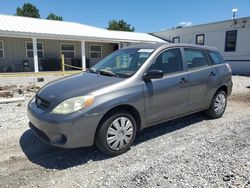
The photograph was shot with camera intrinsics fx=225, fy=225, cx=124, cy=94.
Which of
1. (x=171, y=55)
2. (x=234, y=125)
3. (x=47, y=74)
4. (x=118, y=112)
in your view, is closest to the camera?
(x=118, y=112)

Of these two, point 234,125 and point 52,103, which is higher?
point 52,103

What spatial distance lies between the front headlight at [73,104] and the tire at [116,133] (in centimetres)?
41

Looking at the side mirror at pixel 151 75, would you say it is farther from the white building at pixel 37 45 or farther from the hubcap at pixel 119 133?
the white building at pixel 37 45

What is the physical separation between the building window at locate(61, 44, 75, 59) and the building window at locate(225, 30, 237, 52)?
42.0 ft

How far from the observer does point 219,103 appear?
5371mm

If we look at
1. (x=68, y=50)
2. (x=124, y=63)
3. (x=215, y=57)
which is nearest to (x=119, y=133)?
(x=124, y=63)

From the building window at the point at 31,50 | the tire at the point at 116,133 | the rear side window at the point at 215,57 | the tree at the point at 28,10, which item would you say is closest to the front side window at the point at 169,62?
the tire at the point at 116,133

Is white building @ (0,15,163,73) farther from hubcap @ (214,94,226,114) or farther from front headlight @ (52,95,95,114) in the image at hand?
front headlight @ (52,95,95,114)

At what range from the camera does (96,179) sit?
294cm

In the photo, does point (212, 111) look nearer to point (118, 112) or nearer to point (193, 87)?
point (193, 87)

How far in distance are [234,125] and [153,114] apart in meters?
2.19

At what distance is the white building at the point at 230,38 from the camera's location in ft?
56.5

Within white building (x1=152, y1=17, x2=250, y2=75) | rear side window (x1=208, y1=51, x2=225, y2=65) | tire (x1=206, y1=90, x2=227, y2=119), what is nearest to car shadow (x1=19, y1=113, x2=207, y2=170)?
tire (x1=206, y1=90, x2=227, y2=119)

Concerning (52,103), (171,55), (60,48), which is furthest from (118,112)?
(60,48)
